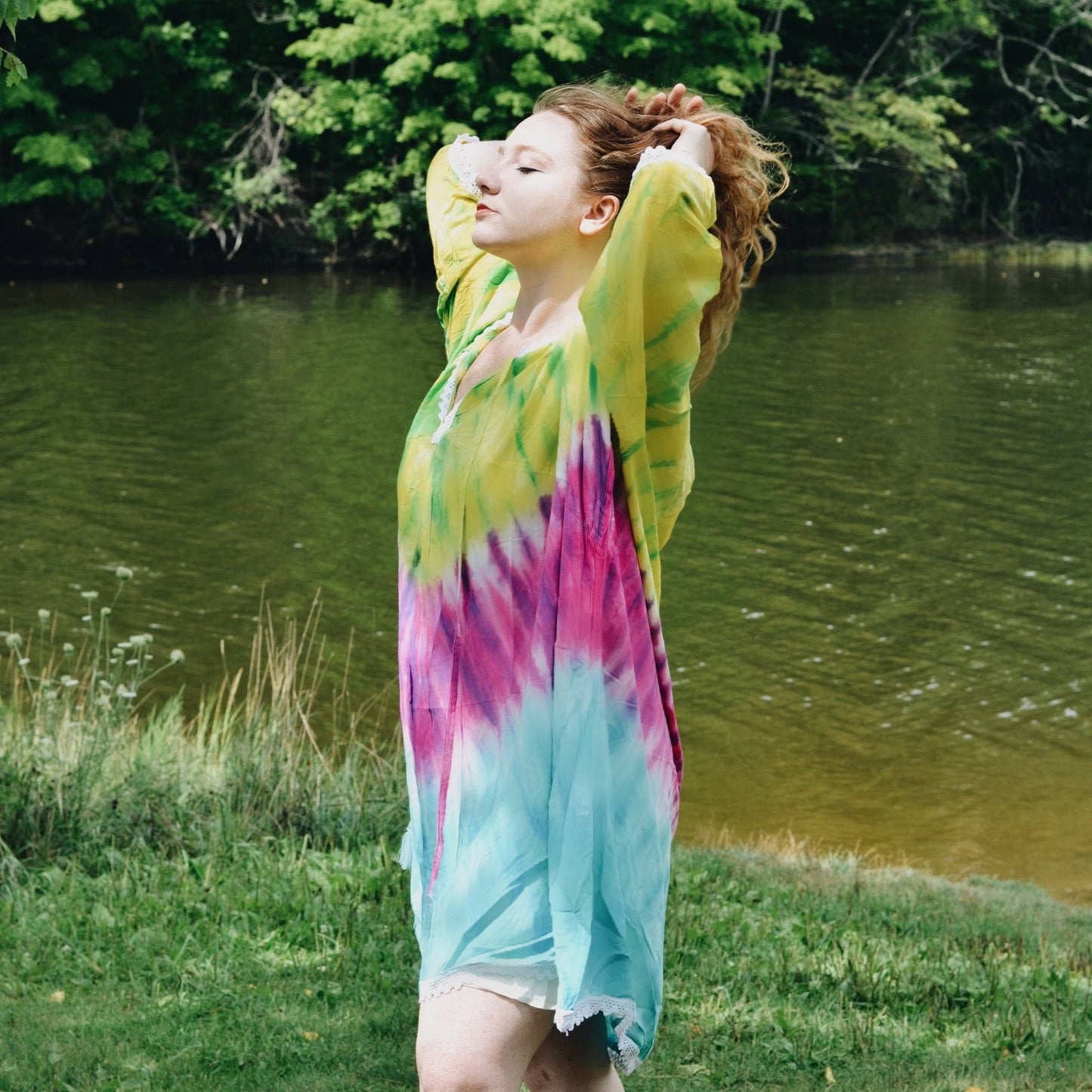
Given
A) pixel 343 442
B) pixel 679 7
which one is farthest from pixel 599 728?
pixel 679 7

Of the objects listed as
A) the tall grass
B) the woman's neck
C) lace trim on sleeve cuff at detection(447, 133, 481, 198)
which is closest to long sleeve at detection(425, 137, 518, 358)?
lace trim on sleeve cuff at detection(447, 133, 481, 198)

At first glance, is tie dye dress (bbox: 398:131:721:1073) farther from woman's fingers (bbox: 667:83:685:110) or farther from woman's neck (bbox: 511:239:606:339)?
woman's fingers (bbox: 667:83:685:110)

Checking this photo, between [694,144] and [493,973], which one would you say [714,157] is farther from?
[493,973]

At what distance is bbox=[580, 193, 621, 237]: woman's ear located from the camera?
7.52 ft

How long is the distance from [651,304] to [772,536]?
36.0 ft

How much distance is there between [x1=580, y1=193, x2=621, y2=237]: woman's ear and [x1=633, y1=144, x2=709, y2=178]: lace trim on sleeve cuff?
0.14 metres

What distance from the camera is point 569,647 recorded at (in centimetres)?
214

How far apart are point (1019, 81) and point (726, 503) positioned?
1068 inches

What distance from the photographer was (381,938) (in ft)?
15.2

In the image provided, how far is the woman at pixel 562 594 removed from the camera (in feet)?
6.90

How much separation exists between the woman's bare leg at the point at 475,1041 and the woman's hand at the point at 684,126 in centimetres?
114

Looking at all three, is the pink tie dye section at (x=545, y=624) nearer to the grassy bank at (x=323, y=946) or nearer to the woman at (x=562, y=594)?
the woman at (x=562, y=594)

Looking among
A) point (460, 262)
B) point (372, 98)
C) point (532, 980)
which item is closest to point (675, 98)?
point (460, 262)

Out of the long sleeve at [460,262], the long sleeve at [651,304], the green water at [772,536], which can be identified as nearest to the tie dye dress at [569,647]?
the long sleeve at [651,304]
